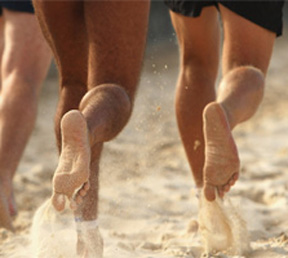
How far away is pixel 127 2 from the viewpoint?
246 cm

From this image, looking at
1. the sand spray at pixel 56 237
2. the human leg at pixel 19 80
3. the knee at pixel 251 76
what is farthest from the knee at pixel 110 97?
the human leg at pixel 19 80

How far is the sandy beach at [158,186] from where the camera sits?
2.97m

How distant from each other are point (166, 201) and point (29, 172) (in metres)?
1.06

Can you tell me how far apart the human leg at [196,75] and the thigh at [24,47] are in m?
0.69

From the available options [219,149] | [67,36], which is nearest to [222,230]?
[219,149]

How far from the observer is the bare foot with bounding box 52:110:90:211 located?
2.18 metres

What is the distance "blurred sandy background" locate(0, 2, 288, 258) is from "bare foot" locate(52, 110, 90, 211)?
0.56m

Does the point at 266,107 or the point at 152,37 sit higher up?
the point at 266,107

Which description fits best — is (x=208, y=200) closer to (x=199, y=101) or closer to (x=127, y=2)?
(x=199, y=101)

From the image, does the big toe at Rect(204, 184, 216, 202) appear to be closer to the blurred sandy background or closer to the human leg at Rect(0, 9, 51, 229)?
the blurred sandy background

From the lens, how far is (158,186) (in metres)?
4.01

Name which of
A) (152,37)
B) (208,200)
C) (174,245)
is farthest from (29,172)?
(152,37)

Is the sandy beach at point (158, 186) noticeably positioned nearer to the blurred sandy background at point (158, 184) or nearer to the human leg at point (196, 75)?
the blurred sandy background at point (158, 184)

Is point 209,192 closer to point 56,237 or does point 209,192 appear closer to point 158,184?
point 56,237
